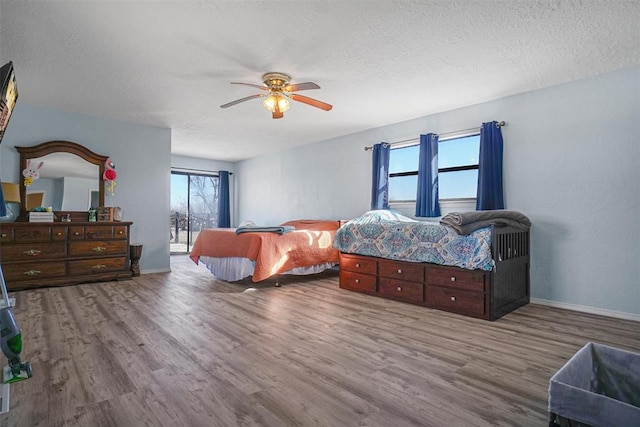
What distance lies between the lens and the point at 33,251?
411 centimetres

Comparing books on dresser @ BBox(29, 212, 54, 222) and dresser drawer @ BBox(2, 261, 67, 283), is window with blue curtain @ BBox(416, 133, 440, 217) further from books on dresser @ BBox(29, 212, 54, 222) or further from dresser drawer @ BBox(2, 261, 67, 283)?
books on dresser @ BBox(29, 212, 54, 222)

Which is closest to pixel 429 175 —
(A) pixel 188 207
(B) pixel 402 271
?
(B) pixel 402 271

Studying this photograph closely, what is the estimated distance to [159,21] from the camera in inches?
96.6

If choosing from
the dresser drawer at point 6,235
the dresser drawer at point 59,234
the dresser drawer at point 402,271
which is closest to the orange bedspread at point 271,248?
the dresser drawer at point 402,271

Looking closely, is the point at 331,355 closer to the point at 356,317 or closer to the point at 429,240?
the point at 356,317

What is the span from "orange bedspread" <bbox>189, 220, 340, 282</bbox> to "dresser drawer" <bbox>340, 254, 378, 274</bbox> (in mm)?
536

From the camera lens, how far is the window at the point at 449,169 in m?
4.29

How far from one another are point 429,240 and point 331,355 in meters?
1.76

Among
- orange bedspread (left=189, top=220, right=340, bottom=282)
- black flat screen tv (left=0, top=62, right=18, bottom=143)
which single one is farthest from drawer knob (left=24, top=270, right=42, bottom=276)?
black flat screen tv (left=0, top=62, right=18, bottom=143)

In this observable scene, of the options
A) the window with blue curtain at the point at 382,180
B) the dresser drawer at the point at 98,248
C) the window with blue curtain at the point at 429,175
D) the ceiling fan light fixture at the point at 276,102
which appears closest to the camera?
→ the ceiling fan light fixture at the point at 276,102

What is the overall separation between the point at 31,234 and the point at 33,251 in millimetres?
215

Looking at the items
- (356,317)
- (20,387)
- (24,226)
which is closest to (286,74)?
(356,317)

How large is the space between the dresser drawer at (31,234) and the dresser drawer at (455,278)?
15.4ft

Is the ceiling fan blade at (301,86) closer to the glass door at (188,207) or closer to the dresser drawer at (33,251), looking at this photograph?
the dresser drawer at (33,251)
